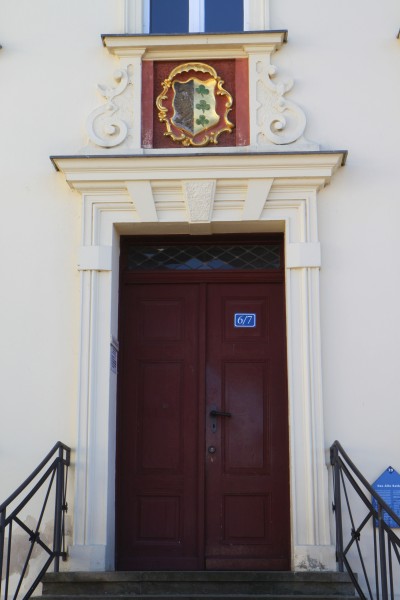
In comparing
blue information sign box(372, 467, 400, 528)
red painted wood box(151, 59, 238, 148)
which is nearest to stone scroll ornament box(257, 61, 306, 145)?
red painted wood box(151, 59, 238, 148)

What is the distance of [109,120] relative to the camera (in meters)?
8.12

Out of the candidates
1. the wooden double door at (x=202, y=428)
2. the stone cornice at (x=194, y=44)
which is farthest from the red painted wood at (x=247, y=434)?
the stone cornice at (x=194, y=44)

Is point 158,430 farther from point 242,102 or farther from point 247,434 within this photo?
point 242,102

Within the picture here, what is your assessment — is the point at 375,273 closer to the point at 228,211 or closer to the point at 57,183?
the point at 228,211

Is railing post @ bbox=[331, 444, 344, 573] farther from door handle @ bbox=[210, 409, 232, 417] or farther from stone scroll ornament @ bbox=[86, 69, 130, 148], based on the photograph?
stone scroll ornament @ bbox=[86, 69, 130, 148]

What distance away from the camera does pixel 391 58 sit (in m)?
8.18

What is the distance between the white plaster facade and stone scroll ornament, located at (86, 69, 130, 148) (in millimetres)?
12

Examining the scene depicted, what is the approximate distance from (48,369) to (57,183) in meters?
1.54

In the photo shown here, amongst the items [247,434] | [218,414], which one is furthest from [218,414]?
[247,434]

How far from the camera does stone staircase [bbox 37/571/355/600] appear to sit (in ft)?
22.2

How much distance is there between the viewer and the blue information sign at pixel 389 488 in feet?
24.1

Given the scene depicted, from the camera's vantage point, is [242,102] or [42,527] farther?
[242,102]

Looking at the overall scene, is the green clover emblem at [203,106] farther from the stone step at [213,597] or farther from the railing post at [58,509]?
the stone step at [213,597]

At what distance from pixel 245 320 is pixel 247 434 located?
0.93 metres
